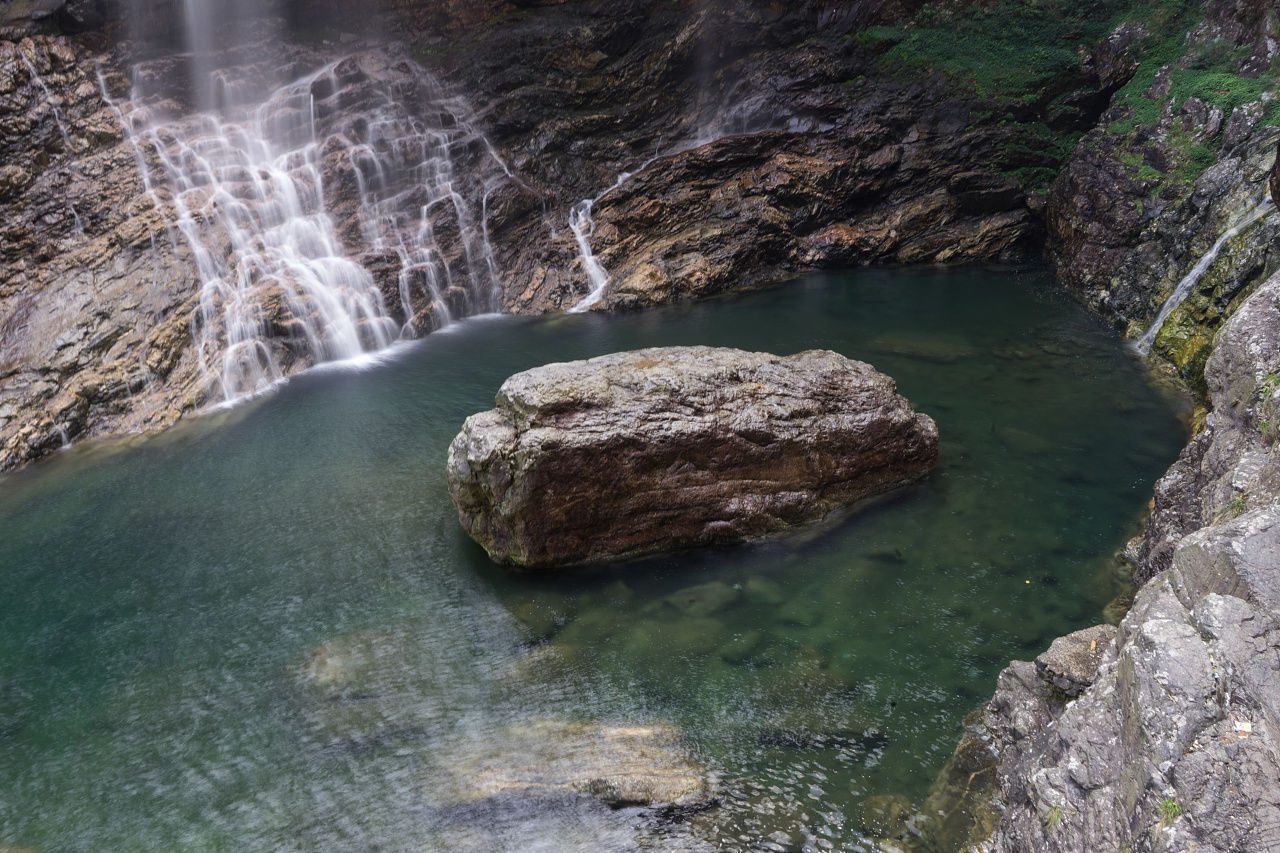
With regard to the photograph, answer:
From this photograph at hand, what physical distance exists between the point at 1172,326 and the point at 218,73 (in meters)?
21.1

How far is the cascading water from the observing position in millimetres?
14523

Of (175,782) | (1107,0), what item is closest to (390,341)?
(175,782)

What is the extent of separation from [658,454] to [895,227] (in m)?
14.6

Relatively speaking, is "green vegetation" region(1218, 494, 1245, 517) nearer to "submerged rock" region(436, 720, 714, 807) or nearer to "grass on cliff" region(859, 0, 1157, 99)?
"submerged rock" region(436, 720, 714, 807)

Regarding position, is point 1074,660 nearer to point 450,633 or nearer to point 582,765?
point 582,765

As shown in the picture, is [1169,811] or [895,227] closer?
[1169,811]

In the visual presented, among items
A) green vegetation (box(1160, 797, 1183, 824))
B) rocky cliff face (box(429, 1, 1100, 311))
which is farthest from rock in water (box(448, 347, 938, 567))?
rocky cliff face (box(429, 1, 1100, 311))

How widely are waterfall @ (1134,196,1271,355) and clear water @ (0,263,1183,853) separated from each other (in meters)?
1.92

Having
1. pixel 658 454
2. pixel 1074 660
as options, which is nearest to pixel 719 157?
pixel 658 454

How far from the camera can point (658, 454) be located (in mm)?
7555

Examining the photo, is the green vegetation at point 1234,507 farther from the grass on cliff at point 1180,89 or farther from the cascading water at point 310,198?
the cascading water at point 310,198

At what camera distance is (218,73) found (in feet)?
62.4

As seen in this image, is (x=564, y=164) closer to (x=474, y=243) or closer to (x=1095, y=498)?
(x=474, y=243)

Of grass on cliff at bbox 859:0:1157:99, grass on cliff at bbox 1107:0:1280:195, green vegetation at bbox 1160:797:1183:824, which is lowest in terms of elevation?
green vegetation at bbox 1160:797:1183:824
